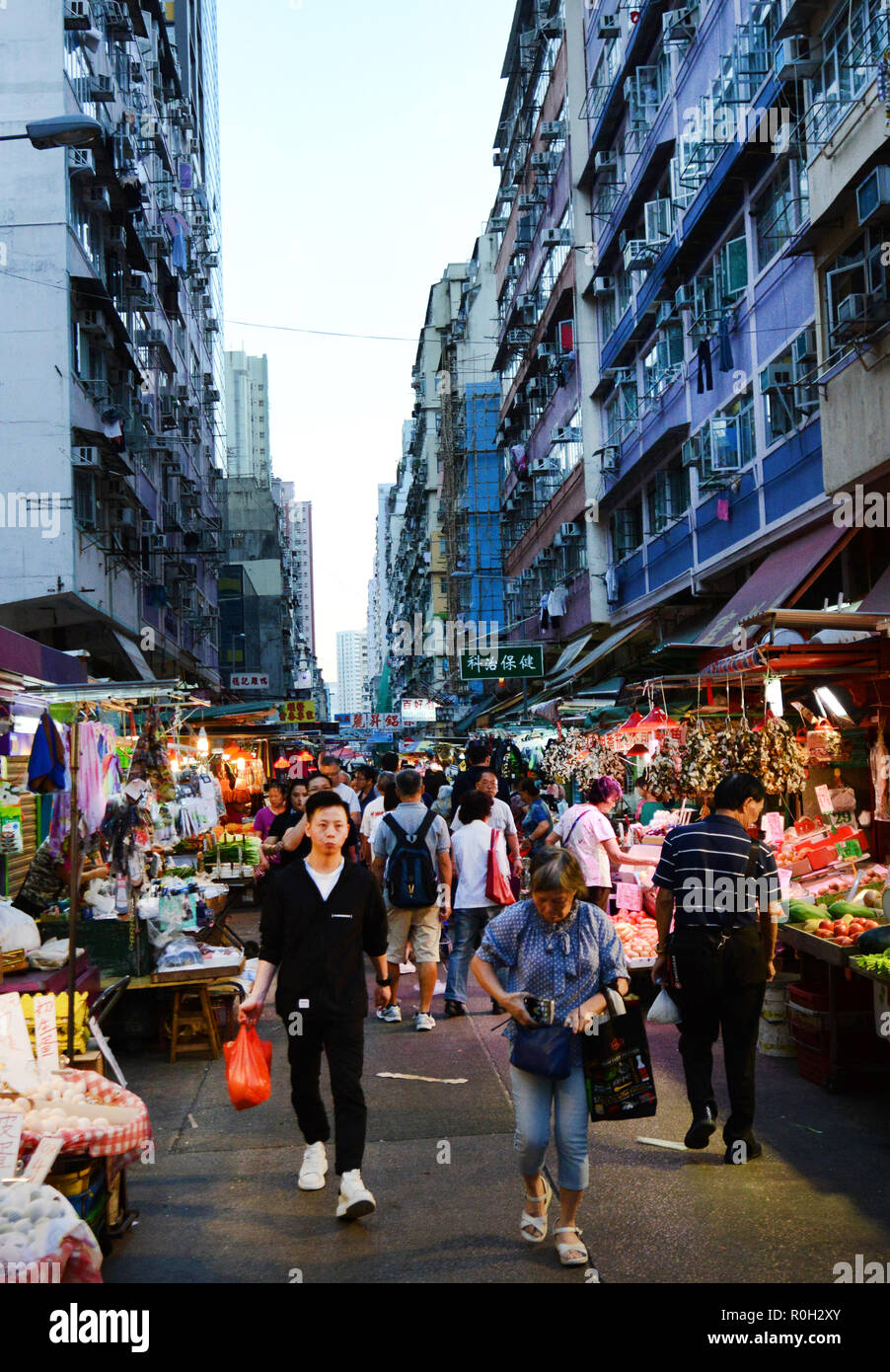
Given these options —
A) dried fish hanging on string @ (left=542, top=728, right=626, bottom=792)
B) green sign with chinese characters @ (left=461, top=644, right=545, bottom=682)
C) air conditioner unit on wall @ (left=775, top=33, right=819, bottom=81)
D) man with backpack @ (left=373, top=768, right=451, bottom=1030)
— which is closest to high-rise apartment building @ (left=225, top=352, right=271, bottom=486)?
green sign with chinese characters @ (left=461, top=644, right=545, bottom=682)

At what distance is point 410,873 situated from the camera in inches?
374

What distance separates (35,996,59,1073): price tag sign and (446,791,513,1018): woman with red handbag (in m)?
4.70

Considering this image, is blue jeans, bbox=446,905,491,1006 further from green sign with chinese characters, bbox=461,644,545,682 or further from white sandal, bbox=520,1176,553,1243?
green sign with chinese characters, bbox=461,644,545,682

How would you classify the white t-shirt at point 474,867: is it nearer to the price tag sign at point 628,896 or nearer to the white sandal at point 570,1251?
the price tag sign at point 628,896

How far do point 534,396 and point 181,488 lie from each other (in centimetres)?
1379

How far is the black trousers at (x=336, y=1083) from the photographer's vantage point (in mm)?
5465

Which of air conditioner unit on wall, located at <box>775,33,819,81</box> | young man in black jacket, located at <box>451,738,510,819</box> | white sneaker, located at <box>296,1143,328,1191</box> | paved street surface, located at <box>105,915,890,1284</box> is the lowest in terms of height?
paved street surface, located at <box>105,915,890,1284</box>

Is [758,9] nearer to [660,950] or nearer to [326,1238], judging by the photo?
[660,950]

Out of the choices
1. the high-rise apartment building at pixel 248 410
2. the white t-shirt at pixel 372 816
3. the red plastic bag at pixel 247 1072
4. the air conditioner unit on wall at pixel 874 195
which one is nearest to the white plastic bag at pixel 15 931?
the red plastic bag at pixel 247 1072

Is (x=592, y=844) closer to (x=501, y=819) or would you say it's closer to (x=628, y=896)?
(x=501, y=819)

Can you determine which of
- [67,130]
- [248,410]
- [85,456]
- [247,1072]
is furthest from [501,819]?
[248,410]

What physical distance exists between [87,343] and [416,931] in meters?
20.6

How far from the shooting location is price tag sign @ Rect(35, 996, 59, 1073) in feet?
18.5
